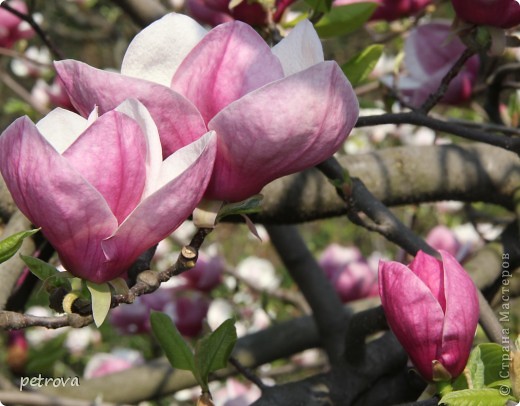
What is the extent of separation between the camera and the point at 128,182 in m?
0.47

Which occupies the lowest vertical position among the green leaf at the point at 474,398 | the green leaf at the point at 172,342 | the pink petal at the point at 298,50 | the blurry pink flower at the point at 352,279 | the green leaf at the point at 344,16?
the blurry pink flower at the point at 352,279

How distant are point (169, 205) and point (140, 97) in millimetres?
72

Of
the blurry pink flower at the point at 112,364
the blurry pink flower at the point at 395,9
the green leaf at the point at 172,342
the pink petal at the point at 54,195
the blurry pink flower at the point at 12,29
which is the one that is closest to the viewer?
the pink petal at the point at 54,195

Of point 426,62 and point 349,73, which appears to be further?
point 426,62

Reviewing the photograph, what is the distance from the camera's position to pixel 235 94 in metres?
0.50

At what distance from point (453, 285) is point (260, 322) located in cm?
171

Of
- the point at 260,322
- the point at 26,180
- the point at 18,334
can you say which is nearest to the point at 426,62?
the point at 26,180

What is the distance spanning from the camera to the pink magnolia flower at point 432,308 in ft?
1.84

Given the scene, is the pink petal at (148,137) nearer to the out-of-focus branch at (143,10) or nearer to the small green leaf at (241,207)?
the small green leaf at (241,207)

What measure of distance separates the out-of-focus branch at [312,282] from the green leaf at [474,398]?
733 millimetres

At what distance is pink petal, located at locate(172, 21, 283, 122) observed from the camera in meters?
0.49

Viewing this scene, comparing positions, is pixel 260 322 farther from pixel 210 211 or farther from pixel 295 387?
pixel 210 211

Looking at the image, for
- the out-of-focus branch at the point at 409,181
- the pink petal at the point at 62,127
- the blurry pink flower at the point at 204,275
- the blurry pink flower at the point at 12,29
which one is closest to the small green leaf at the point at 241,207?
the pink petal at the point at 62,127

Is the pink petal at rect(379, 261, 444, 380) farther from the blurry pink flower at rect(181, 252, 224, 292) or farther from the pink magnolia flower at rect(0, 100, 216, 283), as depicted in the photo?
the blurry pink flower at rect(181, 252, 224, 292)
